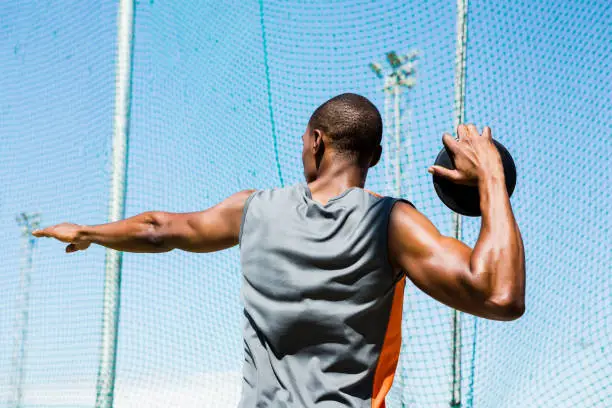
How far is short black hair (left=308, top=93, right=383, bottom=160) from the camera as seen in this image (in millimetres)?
1845

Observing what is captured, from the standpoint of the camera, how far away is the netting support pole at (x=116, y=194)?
441 centimetres

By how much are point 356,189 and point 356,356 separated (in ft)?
1.35

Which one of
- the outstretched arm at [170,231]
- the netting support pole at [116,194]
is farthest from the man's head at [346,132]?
the netting support pole at [116,194]

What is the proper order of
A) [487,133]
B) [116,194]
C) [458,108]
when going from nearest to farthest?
[487,133], [458,108], [116,194]

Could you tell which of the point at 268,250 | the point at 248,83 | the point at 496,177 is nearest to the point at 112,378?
the point at 248,83

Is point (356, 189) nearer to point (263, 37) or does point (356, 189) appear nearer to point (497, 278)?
point (497, 278)

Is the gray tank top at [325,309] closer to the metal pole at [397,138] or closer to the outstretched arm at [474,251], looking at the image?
the outstretched arm at [474,251]

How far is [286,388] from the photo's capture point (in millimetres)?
Result: 1588

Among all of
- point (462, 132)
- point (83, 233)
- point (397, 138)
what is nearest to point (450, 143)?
→ point (462, 132)

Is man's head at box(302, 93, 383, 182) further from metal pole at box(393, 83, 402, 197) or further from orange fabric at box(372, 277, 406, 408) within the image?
metal pole at box(393, 83, 402, 197)

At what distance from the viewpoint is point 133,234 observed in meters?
2.05

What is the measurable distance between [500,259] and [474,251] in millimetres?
57

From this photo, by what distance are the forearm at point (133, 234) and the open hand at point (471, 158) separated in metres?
0.86

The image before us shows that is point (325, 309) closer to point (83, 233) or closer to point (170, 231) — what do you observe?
point (170, 231)
